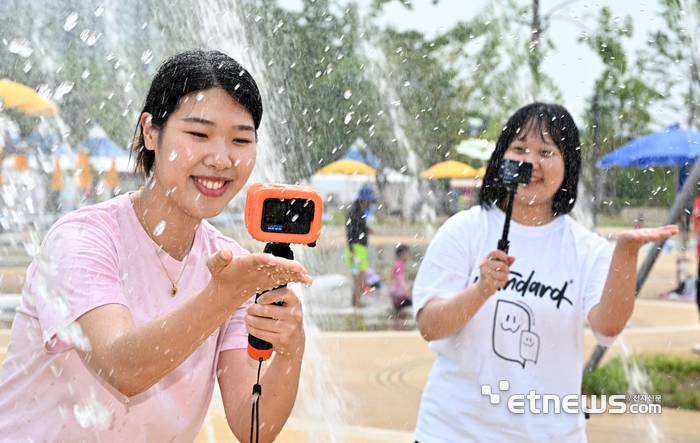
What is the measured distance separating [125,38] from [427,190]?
16.0m

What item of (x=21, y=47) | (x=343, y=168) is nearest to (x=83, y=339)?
(x=21, y=47)

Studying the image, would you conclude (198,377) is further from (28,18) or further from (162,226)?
(28,18)

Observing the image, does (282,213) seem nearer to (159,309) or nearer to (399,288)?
(159,309)

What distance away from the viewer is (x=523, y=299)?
2.50 m

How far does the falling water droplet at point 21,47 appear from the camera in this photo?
891 cm

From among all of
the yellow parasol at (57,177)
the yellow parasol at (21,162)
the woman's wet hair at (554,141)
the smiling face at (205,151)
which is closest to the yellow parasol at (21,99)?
the yellow parasol at (21,162)

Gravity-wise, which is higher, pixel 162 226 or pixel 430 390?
pixel 162 226

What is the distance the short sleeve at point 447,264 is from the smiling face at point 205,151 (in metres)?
0.95

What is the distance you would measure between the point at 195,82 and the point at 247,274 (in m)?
0.54

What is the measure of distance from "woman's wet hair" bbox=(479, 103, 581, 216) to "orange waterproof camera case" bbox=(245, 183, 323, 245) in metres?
1.25

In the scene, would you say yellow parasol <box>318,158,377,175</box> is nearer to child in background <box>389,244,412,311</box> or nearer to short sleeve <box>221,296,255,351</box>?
child in background <box>389,244,412,311</box>

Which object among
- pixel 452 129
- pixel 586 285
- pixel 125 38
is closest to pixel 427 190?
pixel 452 129

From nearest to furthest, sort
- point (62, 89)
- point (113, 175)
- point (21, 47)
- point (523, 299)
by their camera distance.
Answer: point (523, 299)
point (113, 175)
point (21, 47)
point (62, 89)

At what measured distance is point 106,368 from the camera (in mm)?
1560
